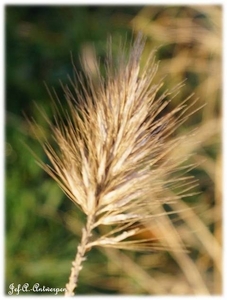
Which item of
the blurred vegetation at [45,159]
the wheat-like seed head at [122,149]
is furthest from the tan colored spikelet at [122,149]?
the blurred vegetation at [45,159]

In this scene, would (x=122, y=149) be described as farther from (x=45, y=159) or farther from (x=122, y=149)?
(x=45, y=159)

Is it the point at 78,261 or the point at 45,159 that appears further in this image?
the point at 45,159

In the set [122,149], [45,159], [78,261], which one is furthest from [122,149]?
[45,159]

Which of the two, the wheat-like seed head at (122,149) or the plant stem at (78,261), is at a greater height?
the wheat-like seed head at (122,149)

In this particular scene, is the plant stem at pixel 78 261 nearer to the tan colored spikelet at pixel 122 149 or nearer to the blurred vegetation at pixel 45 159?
the tan colored spikelet at pixel 122 149

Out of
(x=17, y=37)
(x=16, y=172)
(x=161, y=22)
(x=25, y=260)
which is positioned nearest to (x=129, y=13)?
(x=161, y=22)

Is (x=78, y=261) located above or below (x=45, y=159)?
below

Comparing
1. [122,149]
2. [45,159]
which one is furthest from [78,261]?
[45,159]

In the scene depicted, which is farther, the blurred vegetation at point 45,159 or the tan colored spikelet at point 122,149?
the blurred vegetation at point 45,159

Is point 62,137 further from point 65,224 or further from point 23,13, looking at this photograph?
point 23,13

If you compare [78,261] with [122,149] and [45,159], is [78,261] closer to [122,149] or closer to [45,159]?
[122,149]
